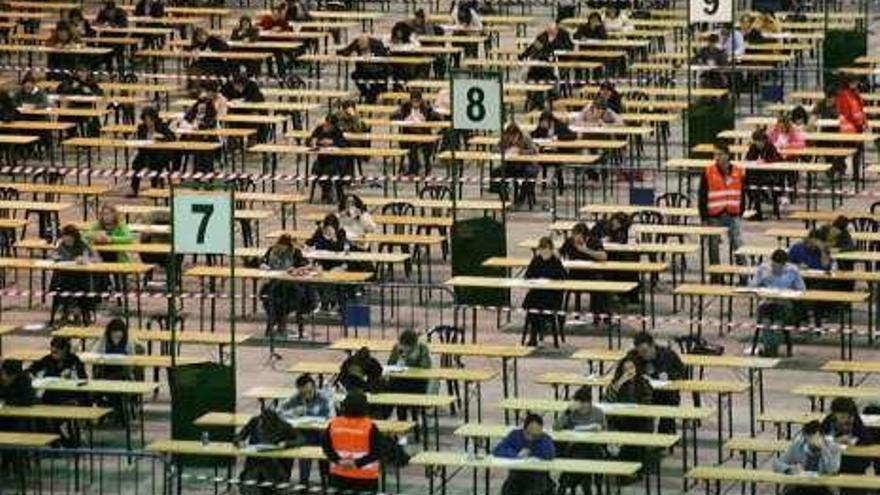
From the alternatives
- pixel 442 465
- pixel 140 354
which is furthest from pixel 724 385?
pixel 140 354

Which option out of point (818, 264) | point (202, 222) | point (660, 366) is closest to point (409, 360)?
point (660, 366)

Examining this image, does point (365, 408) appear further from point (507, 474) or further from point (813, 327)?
point (813, 327)

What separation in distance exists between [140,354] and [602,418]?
6.72 metres

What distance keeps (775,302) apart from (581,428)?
7.22 metres

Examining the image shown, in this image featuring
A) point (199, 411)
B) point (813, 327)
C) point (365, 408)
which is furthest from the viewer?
point (813, 327)

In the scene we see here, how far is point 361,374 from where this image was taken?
145 feet

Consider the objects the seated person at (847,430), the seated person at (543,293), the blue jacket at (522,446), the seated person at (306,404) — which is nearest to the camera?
the blue jacket at (522,446)

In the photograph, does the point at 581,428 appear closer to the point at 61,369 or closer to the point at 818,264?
the point at 61,369

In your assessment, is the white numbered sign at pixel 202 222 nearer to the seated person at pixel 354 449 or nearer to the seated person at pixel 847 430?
the seated person at pixel 354 449

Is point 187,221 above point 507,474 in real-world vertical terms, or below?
above

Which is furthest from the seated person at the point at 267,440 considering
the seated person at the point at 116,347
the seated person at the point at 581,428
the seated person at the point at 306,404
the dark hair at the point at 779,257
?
the dark hair at the point at 779,257

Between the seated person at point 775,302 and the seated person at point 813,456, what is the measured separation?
7.61 m

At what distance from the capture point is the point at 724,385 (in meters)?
43.5

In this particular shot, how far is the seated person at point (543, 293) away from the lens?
4916 cm
